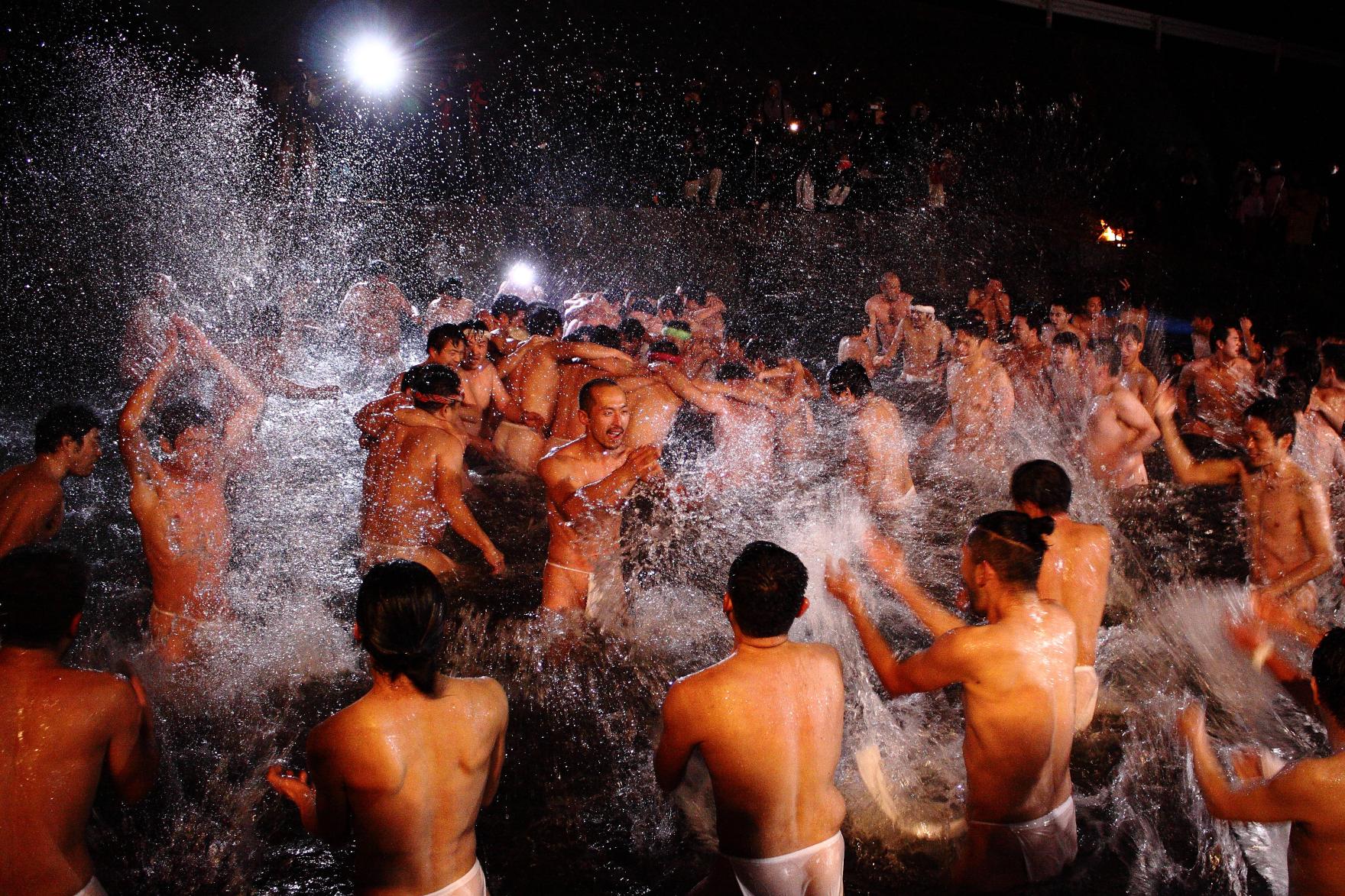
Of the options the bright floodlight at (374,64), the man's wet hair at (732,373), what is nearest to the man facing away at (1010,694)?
the man's wet hair at (732,373)

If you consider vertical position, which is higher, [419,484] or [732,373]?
[732,373]

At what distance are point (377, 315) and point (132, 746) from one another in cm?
785

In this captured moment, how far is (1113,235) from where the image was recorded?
14.1 m

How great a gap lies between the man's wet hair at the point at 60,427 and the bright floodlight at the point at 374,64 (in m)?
10.0

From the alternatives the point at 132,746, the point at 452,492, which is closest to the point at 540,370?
the point at 452,492

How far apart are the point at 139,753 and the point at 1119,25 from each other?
1957 cm

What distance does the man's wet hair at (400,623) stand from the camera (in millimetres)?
2148

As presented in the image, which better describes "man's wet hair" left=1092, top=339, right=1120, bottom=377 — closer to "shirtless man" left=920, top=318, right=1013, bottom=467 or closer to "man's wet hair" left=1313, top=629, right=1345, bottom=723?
"shirtless man" left=920, top=318, right=1013, bottom=467

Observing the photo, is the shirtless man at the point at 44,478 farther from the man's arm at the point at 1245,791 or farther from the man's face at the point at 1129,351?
the man's face at the point at 1129,351

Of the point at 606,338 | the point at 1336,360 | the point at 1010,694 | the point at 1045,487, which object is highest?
the point at 606,338

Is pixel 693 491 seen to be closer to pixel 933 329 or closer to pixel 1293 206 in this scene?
pixel 933 329

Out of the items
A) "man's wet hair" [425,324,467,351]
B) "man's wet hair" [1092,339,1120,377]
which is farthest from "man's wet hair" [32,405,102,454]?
"man's wet hair" [1092,339,1120,377]

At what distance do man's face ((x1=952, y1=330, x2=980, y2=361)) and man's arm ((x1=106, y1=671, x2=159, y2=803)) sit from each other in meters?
6.51

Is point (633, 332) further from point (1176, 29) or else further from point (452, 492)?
point (1176, 29)
